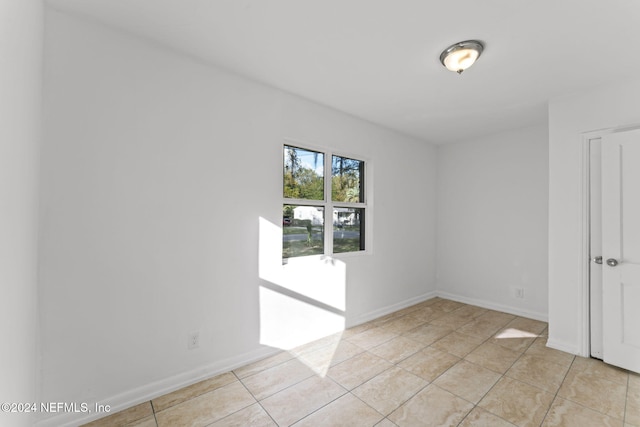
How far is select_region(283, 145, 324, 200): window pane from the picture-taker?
2.90 m

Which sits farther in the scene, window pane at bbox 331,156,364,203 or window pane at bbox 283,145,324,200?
window pane at bbox 331,156,364,203

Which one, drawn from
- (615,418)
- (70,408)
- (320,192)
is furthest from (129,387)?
(615,418)

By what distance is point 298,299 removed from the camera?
2816mm

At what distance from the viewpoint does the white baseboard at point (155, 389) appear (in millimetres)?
1686

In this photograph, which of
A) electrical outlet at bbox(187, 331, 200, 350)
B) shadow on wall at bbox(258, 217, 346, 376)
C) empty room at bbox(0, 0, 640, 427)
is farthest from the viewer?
shadow on wall at bbox(258, 217, 346, 376)

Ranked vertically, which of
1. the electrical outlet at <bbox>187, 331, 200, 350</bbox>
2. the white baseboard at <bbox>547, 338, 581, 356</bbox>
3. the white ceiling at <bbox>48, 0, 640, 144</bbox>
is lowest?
the white baseboard at <bbox>547, 338, 581, 356</bbox>

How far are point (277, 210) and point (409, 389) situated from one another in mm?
1822

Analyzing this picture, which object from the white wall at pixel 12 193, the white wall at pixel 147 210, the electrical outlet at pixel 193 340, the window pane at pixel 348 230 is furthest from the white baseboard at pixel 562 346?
the white wall at pixel 12 193

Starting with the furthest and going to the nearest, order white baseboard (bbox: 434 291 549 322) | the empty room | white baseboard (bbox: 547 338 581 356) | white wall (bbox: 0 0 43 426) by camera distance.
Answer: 1. white baseboard (bbox: 434 291 549 322)
2. white baseboard (bbox: 547 338 581 356)
3. the empty room
4. white wall (bbox: 0 0 43 426)

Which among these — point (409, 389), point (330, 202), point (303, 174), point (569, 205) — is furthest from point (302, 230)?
point (569, 205)

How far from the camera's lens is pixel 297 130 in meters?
2.85

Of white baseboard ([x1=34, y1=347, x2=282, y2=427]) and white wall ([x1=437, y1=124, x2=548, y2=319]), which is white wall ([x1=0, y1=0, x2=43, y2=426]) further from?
white wall ([x1=437, y1=124, x2=548, y2=319])

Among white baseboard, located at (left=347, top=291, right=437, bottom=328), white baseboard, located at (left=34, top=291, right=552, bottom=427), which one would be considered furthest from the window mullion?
white baseboard, located at (left=34, top=291, right=552, bottom=427)

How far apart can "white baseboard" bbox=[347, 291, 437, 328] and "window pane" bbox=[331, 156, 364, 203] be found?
56.9 inches
